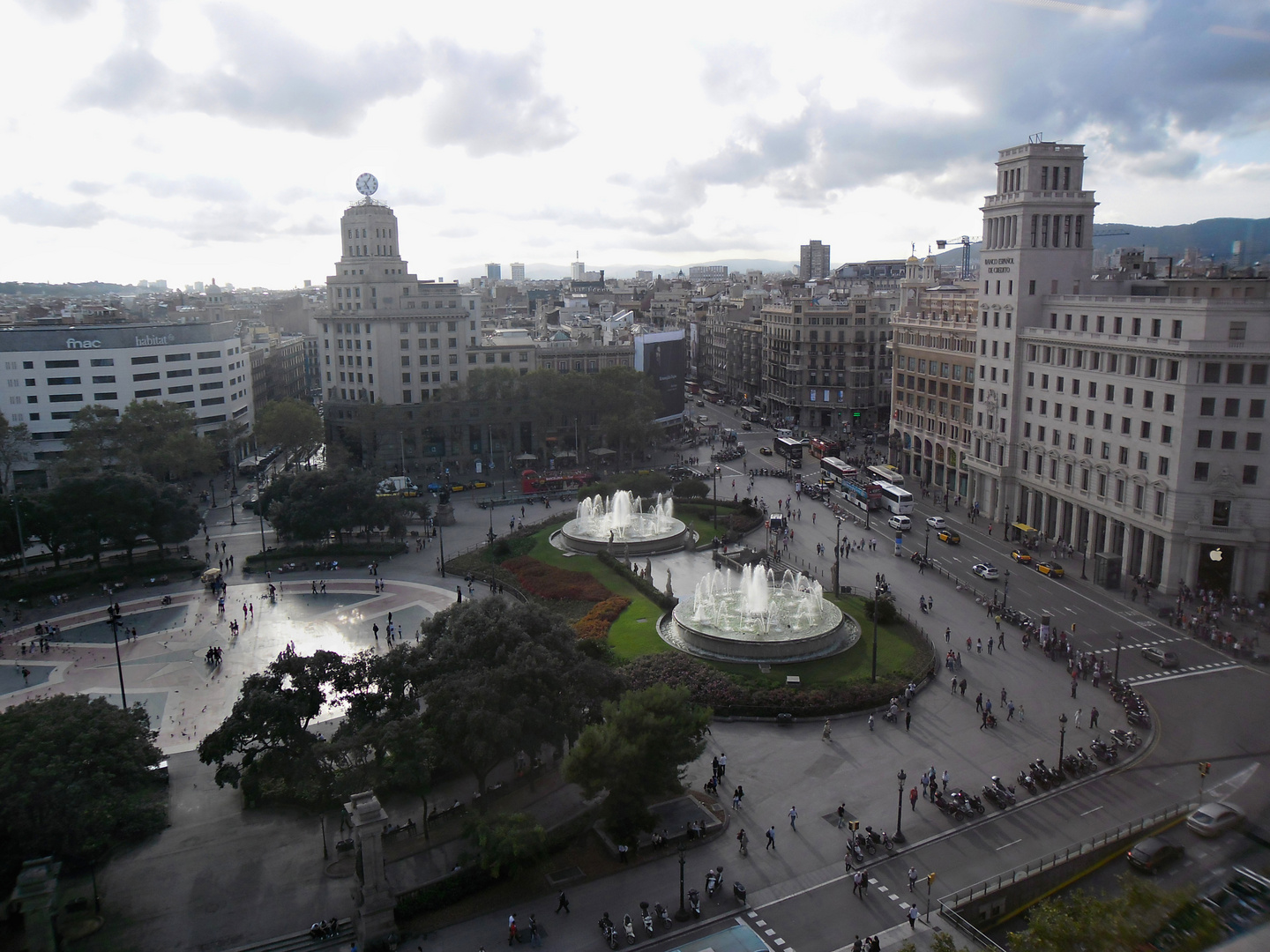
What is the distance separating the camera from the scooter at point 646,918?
28192 millimetres

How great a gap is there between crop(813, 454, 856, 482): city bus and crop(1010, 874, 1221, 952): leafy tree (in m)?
73.8

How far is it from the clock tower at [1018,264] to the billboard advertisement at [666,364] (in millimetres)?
46738

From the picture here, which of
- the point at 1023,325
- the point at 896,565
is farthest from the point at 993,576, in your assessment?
the point at 1023,325

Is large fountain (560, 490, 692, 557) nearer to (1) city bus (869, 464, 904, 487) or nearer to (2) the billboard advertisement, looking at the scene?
(1) city bus (869, 464, 904, 487)

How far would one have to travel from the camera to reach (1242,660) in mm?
46938

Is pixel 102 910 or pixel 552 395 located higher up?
pixel 552 395

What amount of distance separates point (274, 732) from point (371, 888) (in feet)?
25.8

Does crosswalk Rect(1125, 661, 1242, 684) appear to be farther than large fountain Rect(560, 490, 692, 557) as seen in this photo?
No

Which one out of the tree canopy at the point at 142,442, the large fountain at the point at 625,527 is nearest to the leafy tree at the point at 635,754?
Result: the large fountain at the point at 625,527

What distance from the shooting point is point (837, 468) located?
91562 millimetres

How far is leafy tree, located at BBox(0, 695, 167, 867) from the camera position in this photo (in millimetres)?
27906

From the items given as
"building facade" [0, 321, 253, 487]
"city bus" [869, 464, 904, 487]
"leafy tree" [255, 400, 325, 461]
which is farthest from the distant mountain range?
"building facade" [0, 321, 253, 487]

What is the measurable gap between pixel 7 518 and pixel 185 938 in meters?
47.1

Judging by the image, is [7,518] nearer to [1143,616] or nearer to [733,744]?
[733,744]
